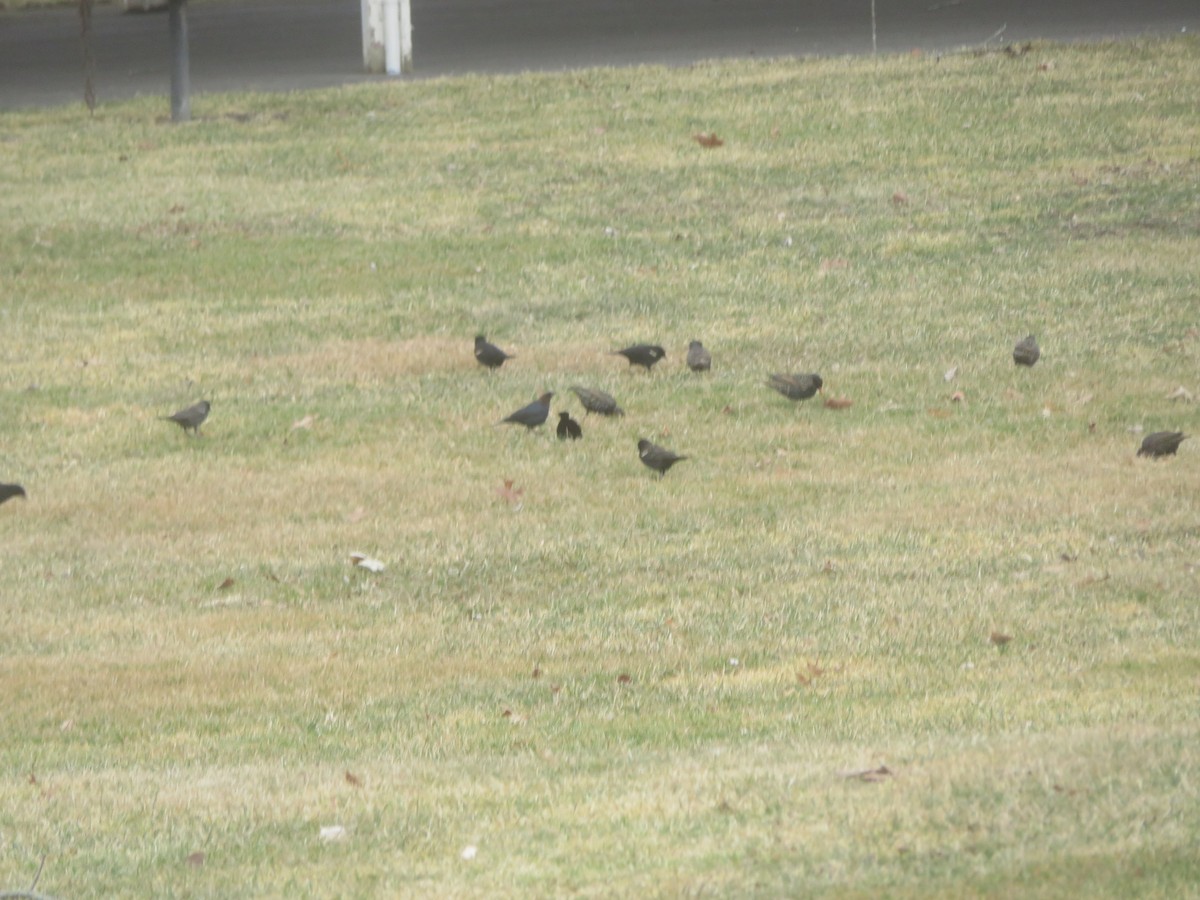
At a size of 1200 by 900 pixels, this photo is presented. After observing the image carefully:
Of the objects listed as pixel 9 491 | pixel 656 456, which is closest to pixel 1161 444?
pixel 656 456

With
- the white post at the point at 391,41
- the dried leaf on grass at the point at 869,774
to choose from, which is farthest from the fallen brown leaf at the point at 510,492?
the white post at the point at 391,41

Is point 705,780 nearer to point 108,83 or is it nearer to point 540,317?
point 540,317

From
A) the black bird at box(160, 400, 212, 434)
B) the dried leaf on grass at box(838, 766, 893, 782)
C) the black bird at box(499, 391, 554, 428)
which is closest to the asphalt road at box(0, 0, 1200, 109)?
the black bird at box(160, 400, 212, 434)

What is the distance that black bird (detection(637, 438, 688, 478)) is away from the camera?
11.4 m

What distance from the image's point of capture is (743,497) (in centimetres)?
1123

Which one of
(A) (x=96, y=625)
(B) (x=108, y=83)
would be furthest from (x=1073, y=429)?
(B) (x=108, y=83)

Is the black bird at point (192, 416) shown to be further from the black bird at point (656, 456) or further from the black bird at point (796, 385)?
the black bird at point (796, 385)

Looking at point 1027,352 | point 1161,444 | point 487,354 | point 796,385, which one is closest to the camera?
point 1161,444

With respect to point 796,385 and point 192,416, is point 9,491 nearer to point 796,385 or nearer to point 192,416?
point 192,416

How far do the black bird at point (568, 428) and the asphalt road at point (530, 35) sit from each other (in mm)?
11830

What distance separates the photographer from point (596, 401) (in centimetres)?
1259

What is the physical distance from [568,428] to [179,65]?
1041cm

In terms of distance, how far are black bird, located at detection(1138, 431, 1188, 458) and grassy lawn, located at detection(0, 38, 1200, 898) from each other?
193mm

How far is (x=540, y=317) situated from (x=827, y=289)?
236 cm
